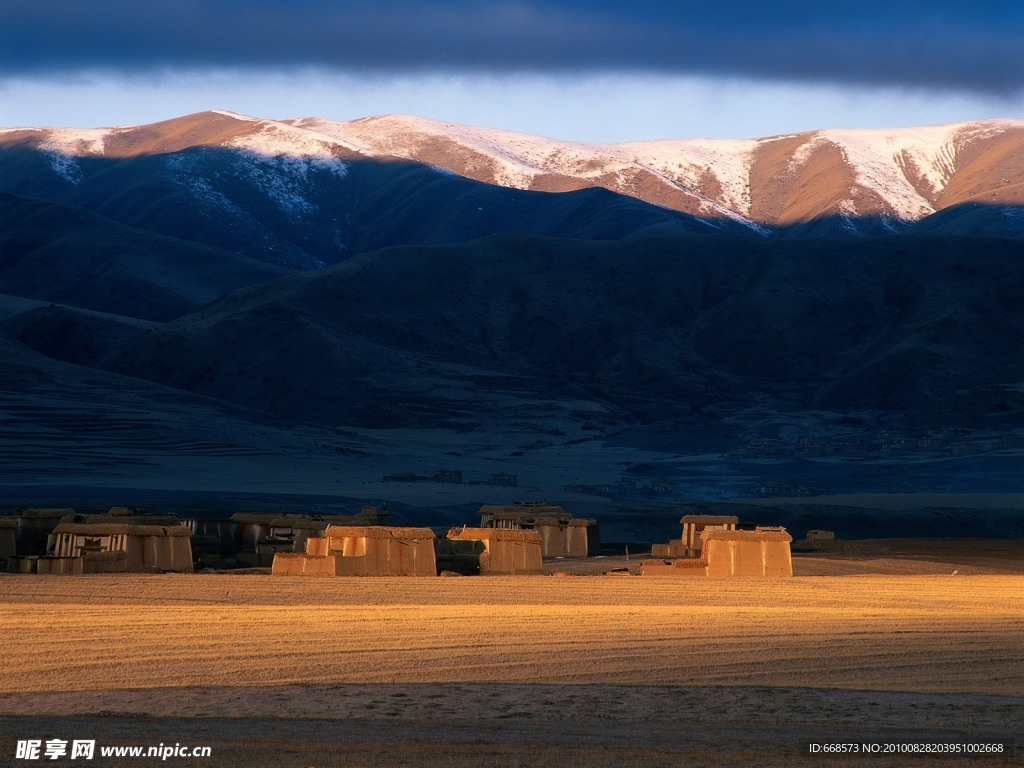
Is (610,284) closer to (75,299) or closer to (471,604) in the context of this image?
(75,299)

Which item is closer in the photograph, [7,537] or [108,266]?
[7,537]

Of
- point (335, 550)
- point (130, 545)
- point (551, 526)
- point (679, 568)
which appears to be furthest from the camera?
point (551, 526)

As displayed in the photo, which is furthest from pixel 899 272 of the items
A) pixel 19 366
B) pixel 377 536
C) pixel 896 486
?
pixel 377 536

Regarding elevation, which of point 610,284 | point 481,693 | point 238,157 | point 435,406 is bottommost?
point 481,693

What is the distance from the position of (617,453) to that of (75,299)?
7390cm

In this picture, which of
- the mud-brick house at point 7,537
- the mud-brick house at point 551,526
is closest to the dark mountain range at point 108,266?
the mud-brick house at point 551,526

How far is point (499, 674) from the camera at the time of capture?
537 inches

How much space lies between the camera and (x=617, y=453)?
76.6m

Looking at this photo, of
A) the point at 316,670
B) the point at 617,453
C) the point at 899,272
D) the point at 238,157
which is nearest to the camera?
the point at 316,670

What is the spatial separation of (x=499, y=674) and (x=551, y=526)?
22369 mm

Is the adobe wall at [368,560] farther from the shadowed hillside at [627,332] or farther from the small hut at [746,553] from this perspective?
the shadowed hillside at [627,332]

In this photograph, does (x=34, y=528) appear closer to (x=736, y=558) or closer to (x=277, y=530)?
(x=277, y=530)

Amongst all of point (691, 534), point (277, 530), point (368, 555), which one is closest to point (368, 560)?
point (368, 555)

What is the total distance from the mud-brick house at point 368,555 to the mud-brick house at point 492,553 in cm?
118
